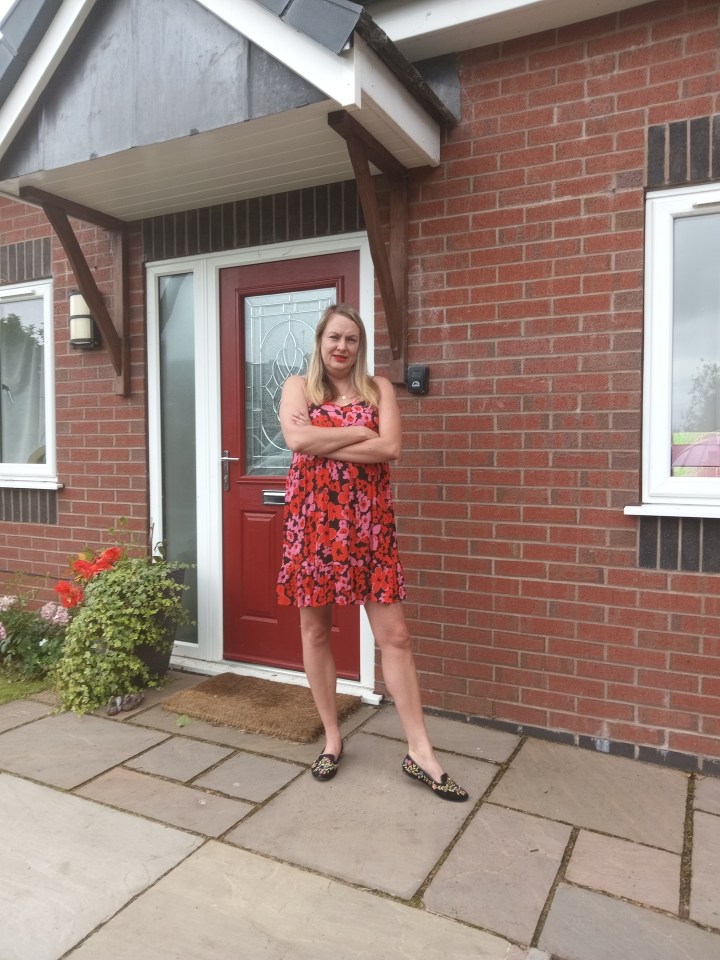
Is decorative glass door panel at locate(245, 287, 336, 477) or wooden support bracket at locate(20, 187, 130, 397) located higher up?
wooden support bracket at locate(20, 187, 130, 397)

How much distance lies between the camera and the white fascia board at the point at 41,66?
2.87 m

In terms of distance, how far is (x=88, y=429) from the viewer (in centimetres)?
425

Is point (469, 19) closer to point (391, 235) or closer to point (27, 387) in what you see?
point (391, 235)

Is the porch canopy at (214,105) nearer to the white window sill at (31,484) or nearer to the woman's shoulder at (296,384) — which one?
the woman's shoulder at (296,384)

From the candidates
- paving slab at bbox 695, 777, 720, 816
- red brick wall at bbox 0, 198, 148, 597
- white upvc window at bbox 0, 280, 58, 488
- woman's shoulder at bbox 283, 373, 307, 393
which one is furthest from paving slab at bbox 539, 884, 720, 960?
white upvc window at bbox 0, 280, 58, 488

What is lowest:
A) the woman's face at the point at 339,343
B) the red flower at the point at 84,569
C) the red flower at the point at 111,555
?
the red flower at the point at 84,569

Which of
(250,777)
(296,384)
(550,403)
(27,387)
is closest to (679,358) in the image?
(550,403)

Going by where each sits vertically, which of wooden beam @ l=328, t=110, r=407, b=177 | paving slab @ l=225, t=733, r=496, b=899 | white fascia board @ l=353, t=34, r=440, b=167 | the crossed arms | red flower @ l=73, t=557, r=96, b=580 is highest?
white fascia board @ l=353, t=34, r=440, b=167

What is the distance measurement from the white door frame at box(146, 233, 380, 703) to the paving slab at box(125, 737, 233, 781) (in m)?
0.78

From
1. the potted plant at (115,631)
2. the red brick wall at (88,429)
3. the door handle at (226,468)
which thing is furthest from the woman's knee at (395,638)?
the red brick wall at (88,429)

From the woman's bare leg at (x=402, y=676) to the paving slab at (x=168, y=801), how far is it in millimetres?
647

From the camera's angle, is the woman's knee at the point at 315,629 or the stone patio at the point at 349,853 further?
the woman's knee at the point at 315,629

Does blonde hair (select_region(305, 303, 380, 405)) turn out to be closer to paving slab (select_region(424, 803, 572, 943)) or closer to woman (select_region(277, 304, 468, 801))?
woman (select_region(277, 304, 468, 801))

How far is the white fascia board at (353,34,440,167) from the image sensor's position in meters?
2.46
